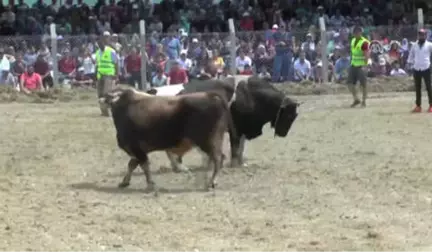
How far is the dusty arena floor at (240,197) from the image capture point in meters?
9.38

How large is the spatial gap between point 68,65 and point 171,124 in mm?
15692

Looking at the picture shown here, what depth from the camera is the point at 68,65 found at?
2723cm

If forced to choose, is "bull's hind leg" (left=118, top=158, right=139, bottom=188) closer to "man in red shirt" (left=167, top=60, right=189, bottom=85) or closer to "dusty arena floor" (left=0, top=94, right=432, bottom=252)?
"dusty arena floor" (left=0, top=94, right=432, bottom=252)

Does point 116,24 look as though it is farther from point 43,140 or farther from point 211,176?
point 211,176

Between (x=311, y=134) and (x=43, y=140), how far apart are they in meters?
4.57

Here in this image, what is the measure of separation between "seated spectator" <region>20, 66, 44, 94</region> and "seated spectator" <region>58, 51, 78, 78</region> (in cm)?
97

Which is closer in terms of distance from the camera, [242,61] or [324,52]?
[242,61]

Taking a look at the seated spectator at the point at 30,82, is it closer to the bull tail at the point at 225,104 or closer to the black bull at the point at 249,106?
the black bull at the point at 249,106

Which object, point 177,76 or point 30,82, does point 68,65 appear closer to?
Answer: point 30,82

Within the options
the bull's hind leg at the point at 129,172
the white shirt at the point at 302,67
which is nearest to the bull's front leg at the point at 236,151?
the bull's hind leg at the point at 129,172

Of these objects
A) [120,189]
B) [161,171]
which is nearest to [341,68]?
[161,171]

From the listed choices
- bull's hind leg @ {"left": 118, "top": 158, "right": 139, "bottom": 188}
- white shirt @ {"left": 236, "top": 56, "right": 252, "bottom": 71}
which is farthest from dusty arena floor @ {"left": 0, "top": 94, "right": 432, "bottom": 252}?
white shirt @ {"left": 236, "top": 56, "right": 252, "bottom": 71}

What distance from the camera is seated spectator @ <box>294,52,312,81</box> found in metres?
28.0

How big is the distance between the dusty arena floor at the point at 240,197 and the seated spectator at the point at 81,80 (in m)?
8.45
